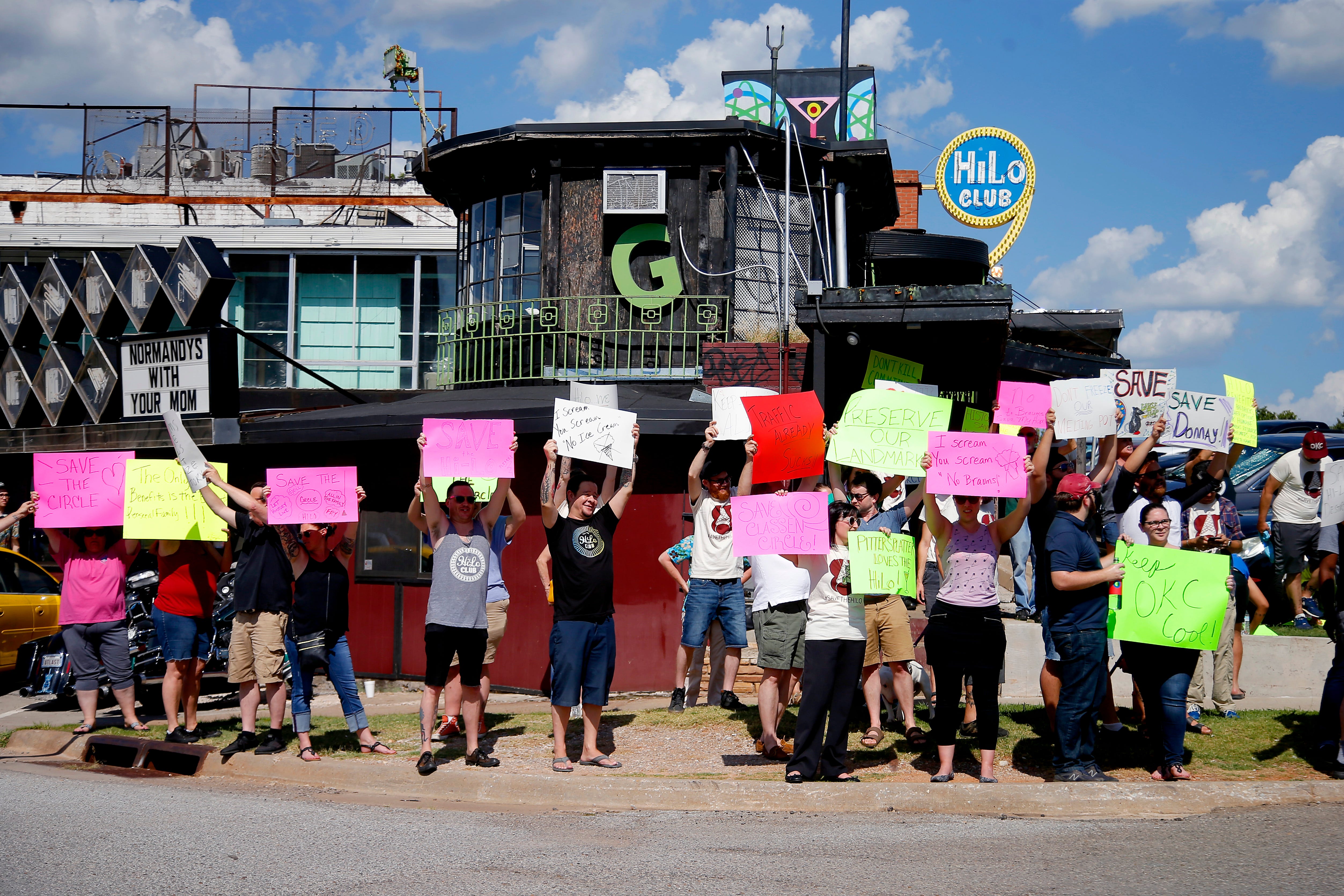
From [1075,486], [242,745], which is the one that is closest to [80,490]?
[242,745]

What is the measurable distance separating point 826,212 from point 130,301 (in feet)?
30.1

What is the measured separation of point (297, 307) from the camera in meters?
21.3

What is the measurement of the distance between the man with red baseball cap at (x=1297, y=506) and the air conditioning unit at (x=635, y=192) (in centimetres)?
800

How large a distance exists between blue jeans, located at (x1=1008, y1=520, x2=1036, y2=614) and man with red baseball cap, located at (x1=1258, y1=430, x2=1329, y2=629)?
94.7 inches

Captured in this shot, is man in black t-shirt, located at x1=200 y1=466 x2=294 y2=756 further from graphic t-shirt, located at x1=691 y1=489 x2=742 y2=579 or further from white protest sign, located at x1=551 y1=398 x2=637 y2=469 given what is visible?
graphic t-shirt, located at x1=691 y1=489 x2=742 y2=579

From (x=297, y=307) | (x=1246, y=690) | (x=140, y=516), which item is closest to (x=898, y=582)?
(x=1246, y=690)

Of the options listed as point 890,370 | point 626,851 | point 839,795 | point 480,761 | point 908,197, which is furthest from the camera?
point 908,197

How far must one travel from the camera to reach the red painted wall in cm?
1167

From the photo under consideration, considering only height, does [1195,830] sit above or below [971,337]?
below

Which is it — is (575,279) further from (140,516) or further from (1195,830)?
(1195,830)

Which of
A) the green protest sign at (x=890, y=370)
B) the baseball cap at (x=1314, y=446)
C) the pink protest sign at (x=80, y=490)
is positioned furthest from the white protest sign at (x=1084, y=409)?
the pink protest sign at (x=80, y=490)

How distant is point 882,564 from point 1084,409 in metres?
1.73

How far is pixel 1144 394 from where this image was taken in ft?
25.7

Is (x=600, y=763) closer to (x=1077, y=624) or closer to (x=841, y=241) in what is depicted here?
(x=1077, y=624)
